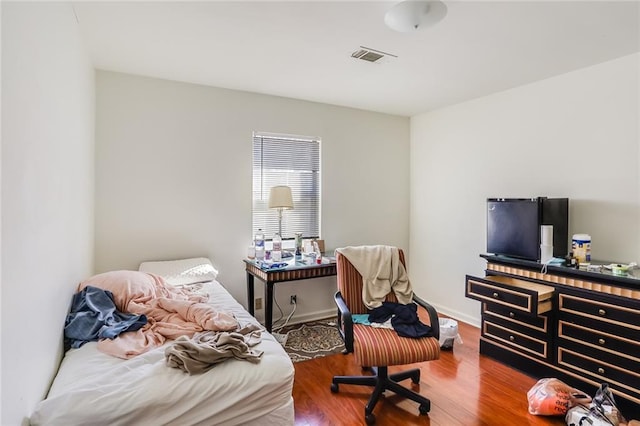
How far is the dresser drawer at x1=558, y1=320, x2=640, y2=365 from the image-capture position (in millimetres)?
2059

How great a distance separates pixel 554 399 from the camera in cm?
206

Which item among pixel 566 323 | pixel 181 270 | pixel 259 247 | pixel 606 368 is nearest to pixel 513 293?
pixel 566 323

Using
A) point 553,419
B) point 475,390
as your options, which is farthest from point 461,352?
point 553,419

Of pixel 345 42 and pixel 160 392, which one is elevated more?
pixel 345 42

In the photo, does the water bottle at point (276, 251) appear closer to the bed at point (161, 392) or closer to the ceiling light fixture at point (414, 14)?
the bed at point (161, 392)

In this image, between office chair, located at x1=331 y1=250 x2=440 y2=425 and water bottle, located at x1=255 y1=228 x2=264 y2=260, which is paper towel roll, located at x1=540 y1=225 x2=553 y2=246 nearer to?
office chair, located at x1=331 y1=250 x2=440 y2=425

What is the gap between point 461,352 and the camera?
2.99 metres

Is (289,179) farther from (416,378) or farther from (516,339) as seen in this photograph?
(516,339)

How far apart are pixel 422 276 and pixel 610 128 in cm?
241

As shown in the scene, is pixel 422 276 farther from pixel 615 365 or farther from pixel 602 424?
pixel 602 424

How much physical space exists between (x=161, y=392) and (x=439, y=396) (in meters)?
1.85

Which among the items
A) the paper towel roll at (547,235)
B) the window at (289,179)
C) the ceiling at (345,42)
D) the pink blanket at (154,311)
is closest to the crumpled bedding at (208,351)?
the pink blanket at (154,311)

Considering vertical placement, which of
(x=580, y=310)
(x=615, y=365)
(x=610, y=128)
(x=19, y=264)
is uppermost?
(x=610, y=128)

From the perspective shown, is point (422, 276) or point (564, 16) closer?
point (564, 16)
